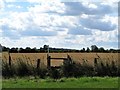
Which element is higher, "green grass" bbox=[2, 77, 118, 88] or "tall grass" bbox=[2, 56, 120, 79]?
"tall grass" bbox=[2, 56, 120, 79]

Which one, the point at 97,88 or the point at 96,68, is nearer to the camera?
the point at 97,88

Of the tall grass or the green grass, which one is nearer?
the green grass

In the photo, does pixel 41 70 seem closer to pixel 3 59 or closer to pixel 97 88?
pixel 3 59

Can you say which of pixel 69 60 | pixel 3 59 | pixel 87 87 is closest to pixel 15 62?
pixel 3 59

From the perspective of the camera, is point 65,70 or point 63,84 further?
point 65,70

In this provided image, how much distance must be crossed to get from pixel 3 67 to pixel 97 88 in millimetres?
Answer: 8605

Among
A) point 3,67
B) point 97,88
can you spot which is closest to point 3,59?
point 3,67


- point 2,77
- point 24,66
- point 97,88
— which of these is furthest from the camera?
point 24,66

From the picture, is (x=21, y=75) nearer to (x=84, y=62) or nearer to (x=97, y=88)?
(x=84, y=62)

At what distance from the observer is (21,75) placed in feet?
76.7

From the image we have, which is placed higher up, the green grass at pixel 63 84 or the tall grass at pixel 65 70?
the tall grass at pixel 65 70

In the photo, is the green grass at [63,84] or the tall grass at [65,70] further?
→ the tall grass at [65,70]

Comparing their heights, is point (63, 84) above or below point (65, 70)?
below

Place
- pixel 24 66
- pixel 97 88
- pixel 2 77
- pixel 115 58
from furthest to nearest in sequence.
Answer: pixel 115 58 < pixel 24 66 < pixel 2 77 < pixel 97 88
